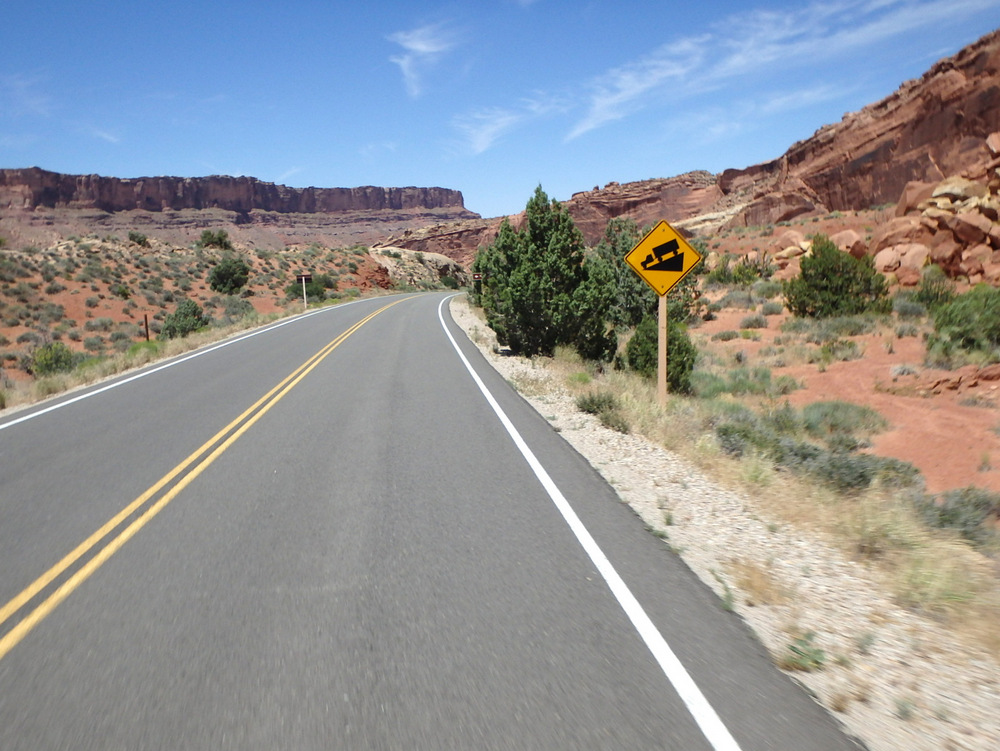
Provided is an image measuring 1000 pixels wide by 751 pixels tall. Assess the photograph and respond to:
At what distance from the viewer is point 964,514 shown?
6.82 m

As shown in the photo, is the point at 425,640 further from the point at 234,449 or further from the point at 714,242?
the point at 714,242

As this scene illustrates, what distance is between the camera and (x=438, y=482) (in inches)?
272

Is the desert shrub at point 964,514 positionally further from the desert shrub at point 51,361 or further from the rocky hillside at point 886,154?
the rocky hillside at point 886,154

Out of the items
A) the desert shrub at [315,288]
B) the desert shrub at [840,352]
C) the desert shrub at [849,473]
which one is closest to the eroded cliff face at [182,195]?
the desert shrub at [315,288]

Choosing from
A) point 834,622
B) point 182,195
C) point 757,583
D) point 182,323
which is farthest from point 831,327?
point 182,195

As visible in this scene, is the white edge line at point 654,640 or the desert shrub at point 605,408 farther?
the desert shrub at point 605,408

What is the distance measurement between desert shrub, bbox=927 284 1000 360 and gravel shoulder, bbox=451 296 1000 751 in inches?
615

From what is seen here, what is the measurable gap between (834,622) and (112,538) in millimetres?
5390

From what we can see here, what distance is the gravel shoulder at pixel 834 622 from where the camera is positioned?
3.09 m

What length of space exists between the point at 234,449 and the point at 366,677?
18.4 ft

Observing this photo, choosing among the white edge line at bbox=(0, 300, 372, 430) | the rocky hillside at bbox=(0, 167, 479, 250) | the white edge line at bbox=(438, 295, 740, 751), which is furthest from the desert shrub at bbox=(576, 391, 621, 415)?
the rocky hillside at bbox=(0, 167, 479, 250)

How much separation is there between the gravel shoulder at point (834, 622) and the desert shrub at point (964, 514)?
6.16ft

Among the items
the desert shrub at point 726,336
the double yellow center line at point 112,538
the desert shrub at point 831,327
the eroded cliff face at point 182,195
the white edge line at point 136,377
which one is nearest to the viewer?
the double yellow center line at point 112,538

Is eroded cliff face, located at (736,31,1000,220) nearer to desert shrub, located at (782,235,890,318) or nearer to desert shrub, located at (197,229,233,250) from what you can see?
desert shrub, located at (782,235,890,318)
